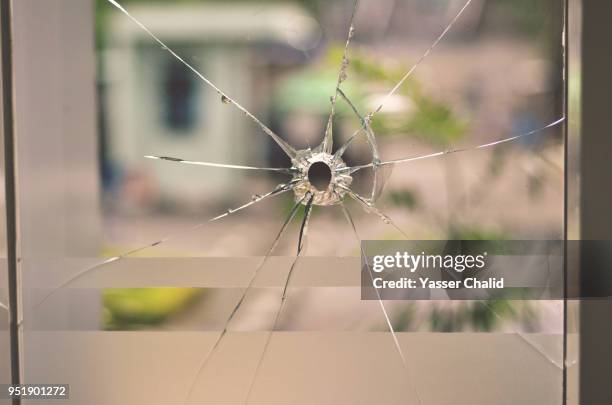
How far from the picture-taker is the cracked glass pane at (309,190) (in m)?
1.45

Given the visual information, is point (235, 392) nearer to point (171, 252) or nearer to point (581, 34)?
point (171, 252)

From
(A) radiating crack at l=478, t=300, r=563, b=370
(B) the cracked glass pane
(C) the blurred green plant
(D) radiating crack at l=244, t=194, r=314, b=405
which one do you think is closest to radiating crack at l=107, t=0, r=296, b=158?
(B) the cracked glass pane

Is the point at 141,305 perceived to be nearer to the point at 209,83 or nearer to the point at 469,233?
the point at 209,83

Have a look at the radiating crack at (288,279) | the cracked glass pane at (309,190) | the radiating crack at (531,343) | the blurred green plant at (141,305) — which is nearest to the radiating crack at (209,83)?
the cracked glass pane at (309,190)

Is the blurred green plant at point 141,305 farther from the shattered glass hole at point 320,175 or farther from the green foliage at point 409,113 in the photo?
the green foliage at point 409,113

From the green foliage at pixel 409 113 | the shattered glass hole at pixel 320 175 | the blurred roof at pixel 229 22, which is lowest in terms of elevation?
the shattered glass hole at pixel 320 175

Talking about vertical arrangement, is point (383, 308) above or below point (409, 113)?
below

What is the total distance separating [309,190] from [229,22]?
16.7 inches

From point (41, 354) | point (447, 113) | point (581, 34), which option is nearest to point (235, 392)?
point (41, 354)

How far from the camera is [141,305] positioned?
1498 millimetres

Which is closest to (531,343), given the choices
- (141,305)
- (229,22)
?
(141,305)

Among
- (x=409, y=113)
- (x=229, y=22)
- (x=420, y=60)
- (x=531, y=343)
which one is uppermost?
(x=229, y=22)

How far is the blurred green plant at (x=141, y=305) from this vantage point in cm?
149

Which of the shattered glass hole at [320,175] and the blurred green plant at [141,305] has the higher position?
the shattered glass hole at [320,175]
